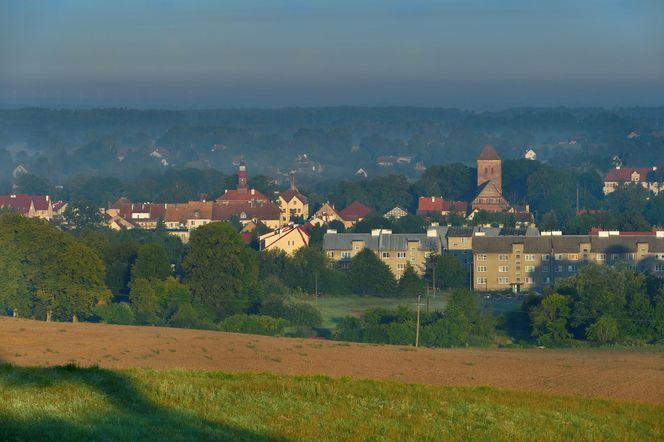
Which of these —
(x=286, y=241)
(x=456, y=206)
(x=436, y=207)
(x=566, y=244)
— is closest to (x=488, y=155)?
(x=456, y=206)

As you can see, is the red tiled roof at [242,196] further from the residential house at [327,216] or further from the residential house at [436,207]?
the residential house at [436,207]

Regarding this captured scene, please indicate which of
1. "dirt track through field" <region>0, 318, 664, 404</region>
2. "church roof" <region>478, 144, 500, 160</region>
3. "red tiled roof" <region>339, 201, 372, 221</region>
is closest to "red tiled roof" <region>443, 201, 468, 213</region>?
"red tiled roof" <region>339, 201, 372, 221</region>

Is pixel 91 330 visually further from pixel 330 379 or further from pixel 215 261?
pixel 215 261

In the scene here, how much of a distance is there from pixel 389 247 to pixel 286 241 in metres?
3.88

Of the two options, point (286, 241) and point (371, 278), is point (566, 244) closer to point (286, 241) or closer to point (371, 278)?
point (371, 278)

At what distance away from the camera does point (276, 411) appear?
1305cm

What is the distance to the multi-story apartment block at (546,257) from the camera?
5006cm

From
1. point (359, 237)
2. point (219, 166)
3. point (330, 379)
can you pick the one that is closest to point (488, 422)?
point (330, 379)

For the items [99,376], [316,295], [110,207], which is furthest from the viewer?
[110,207]

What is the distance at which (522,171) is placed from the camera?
10762 cm

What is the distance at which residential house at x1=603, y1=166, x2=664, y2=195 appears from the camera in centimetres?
10756

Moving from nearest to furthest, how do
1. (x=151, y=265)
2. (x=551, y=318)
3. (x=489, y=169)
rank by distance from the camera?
1. (x=551, y=318)
2. (x=151, y=265)
3. (x=489, y=169)

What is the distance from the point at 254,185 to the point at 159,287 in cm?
5578

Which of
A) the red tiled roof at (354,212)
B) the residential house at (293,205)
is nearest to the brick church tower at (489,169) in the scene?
the residential house at (293,205)
